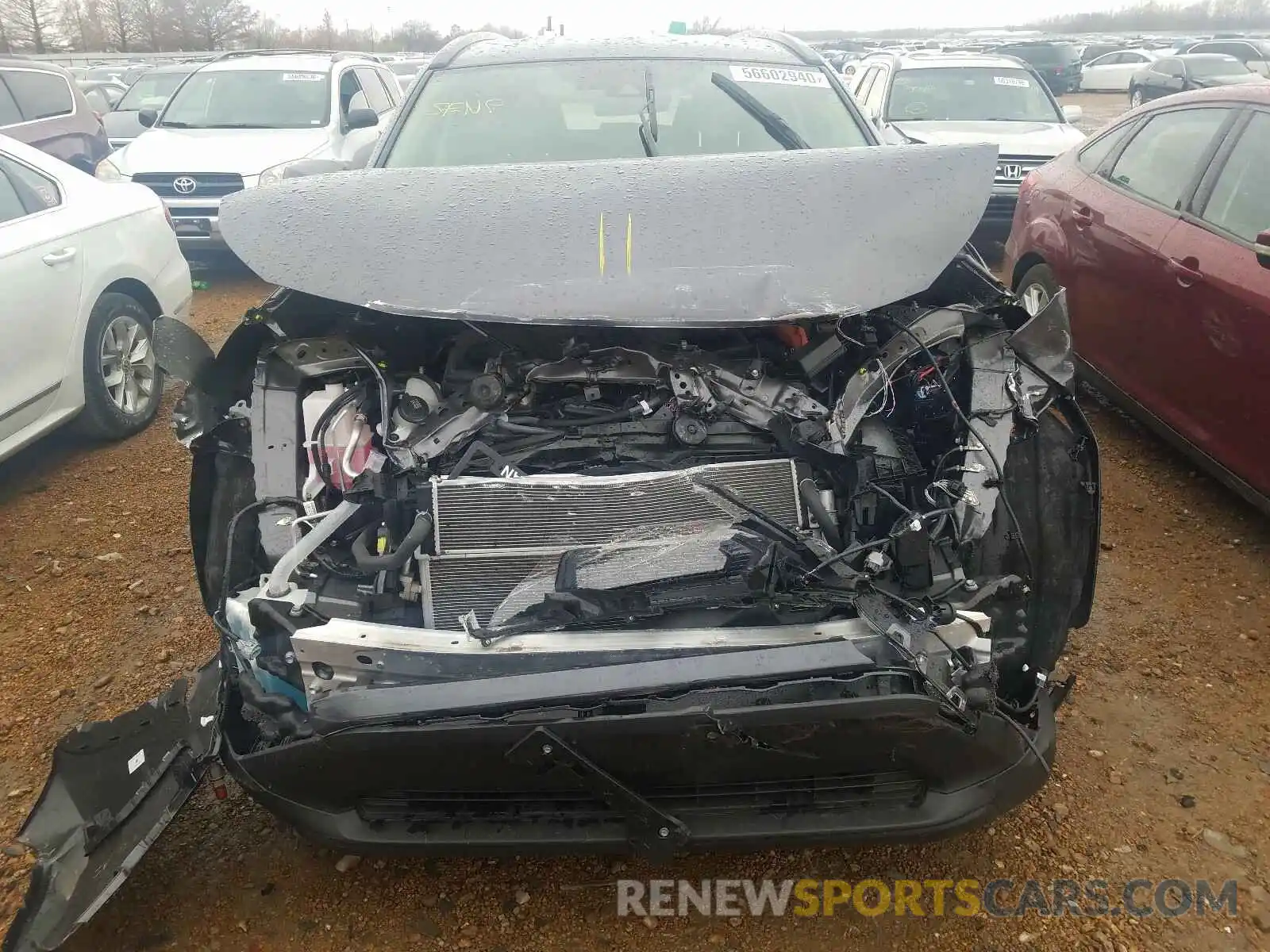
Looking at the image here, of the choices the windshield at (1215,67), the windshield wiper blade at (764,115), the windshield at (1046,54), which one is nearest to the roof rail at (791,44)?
the windshield wiper blade at (764,115)

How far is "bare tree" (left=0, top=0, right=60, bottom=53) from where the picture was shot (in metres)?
30.5

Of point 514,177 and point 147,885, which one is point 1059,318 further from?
point 147,885

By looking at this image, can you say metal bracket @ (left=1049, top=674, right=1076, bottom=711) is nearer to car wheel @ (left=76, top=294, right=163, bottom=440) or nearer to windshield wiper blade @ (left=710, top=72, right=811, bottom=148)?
windshield wiper blade @ (left=710, top=72, right=811, bottom=148)

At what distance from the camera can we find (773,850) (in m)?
2.13

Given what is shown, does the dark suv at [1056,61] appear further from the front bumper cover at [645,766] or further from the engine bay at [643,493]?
the front bumper cover at [645,766]

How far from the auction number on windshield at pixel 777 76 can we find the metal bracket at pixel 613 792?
3.03 m

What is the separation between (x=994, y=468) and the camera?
215cm

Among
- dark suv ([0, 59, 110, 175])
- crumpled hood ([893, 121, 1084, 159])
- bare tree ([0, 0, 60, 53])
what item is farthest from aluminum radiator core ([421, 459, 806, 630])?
bare tree ([0, 0, 60, 53])

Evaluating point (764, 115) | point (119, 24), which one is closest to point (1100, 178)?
point (764, 115)

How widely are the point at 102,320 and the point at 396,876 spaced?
353cm

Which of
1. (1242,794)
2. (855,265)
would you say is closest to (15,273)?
(855,265)

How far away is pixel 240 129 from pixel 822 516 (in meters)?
7.72

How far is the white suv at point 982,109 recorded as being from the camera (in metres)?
7.29

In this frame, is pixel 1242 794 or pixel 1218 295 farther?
pixel 1218 295
